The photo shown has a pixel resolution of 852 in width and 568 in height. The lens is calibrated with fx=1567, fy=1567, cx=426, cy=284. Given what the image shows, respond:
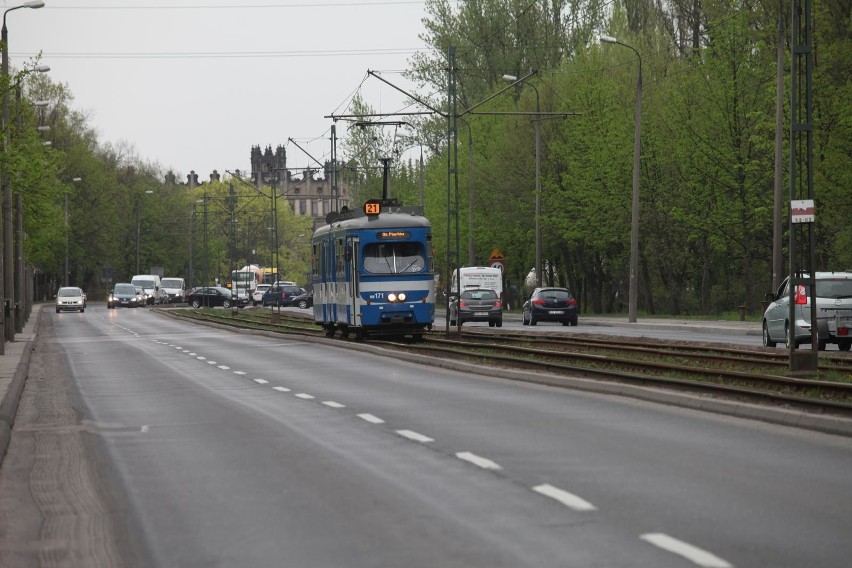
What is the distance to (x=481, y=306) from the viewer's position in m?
54.9

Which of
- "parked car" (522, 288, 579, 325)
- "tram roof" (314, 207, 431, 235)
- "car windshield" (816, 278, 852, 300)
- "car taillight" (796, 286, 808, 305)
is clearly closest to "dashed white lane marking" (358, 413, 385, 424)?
"car taillight" (796, 286, 808, 305)

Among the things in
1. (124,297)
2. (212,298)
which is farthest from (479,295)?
(124,297)

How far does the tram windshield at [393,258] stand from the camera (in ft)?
125

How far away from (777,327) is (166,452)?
20.6 metres

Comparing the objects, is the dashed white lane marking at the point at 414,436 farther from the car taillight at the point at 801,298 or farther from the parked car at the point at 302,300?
the parked car at the point at 302,300

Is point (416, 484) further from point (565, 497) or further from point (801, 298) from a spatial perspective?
point (801, 298)

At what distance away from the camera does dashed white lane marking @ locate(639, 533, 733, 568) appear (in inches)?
304

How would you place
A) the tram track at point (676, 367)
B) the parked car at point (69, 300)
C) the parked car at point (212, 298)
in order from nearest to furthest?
the tram track at point (676, 367), the parked car at point (69, 300), the parked car at point (212, 298)

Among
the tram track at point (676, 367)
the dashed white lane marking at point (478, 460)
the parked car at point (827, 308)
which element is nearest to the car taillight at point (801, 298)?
the parked car at point (827, 308)

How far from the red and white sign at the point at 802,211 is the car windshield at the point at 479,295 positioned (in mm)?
34005

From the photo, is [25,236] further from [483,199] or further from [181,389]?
[181,389]

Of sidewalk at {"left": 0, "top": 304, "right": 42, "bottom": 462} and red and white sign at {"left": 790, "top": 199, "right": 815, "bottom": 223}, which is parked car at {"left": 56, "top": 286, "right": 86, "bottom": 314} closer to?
sidewalk at {"left": 0, "top": 304, "right": 42, "bottom": 462}

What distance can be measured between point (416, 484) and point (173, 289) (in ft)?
379

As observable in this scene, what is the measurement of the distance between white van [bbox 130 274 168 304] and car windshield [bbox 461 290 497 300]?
62.7m
